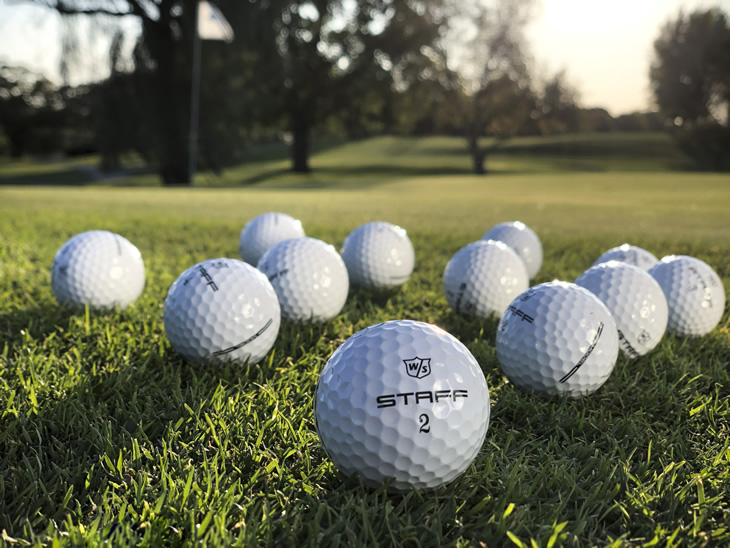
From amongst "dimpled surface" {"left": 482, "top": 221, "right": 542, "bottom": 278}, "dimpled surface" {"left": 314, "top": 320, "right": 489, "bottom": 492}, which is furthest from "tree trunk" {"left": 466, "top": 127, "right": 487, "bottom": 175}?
"dimpled surface" {"left": 314, "top": 320, "right": 489, "bottom": 492}

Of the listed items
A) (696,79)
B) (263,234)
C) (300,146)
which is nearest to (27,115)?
(300,146)

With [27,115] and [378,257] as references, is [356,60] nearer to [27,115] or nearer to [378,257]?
[378,257]

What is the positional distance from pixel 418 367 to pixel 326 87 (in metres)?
34.1

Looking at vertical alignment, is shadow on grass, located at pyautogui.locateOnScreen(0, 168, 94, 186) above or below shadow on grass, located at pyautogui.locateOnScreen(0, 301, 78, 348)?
below

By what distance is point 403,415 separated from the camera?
1.83 metres

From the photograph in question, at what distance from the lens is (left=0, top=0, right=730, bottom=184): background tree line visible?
2258cm

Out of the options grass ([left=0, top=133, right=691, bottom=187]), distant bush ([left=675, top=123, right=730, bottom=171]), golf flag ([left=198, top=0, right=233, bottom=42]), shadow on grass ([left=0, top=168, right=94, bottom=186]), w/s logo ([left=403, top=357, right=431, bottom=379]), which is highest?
golf flag ([left=198, top=0, right=233, bottom=42])

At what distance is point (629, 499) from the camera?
1.82 meters

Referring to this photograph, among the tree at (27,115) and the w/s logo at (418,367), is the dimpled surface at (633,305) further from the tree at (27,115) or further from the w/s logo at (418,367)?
the tree at (27,115)

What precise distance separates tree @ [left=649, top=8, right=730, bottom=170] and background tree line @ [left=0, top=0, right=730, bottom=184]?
5.2 inches

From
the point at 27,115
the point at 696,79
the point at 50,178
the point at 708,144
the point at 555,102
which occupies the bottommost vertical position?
the point at 50,178

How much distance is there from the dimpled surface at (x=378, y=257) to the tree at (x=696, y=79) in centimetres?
4889

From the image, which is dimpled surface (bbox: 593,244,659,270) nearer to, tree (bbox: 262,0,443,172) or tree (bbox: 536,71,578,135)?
tree (bbox: 262,0,443,172)

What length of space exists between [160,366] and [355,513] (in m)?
1.63
